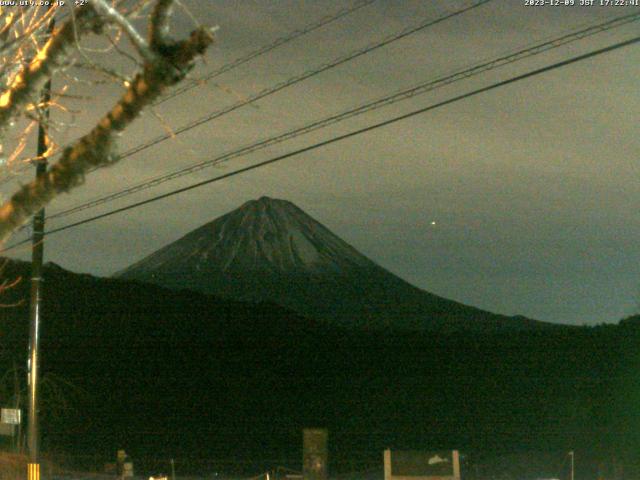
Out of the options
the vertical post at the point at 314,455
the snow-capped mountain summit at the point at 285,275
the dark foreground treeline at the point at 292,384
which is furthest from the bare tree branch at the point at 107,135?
the snow-capped mountain summit at the point at 285,275

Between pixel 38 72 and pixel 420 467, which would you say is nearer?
pixel 38 72

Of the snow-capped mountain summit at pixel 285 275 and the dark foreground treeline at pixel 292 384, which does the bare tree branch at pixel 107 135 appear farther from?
the snow-capped mountain summit at pixel 285 275

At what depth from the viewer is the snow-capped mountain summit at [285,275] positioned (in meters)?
172

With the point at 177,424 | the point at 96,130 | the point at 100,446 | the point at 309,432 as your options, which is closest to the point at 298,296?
the point at 177,424

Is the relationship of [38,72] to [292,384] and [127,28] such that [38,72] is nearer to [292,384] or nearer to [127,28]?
[127,28]

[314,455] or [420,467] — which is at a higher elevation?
[420,467]

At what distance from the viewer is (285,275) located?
19325 centimetres

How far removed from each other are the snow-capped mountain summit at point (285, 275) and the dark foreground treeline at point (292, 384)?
164 ft

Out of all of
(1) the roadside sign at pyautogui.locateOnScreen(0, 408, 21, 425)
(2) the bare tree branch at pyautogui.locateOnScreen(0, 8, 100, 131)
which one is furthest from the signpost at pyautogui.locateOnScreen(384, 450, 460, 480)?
(2) the bare tree branch at pyautogui.locateOnScreen(0, 8, 100, 131)

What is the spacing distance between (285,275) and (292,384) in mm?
102903

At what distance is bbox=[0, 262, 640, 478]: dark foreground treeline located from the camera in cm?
5569

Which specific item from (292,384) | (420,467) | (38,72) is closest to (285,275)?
(292,384)

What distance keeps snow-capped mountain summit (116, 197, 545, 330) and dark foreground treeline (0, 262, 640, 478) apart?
50123 millimetres

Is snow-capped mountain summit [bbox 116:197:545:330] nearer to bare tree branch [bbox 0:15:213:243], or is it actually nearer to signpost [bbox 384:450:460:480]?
signpost [bbox 384:450:460:480]
